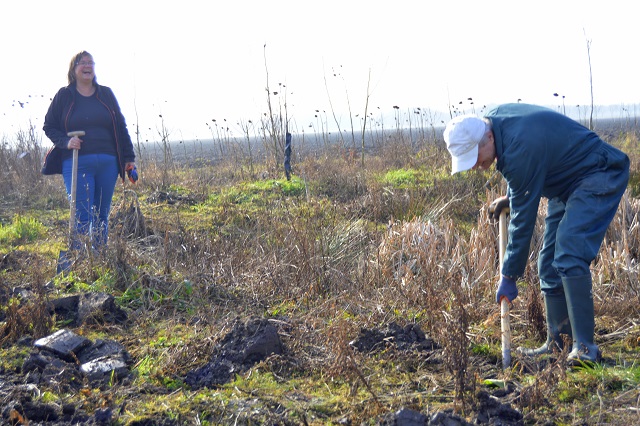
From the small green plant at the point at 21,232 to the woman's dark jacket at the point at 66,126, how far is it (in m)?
1.92

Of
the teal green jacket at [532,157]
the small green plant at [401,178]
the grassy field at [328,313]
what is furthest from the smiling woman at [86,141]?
the small green plant at [401,178]

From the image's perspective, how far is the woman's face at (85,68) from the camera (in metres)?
5.77

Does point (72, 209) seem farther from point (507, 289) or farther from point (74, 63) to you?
point (507, 289)

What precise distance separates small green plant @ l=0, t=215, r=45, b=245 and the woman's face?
8.51 feet

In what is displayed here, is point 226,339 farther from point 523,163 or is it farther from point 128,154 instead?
point 128,154

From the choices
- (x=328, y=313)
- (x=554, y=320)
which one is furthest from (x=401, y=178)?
(x=554, y=320)

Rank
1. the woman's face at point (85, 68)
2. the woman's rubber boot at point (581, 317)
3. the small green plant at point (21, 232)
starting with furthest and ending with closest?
the small green plant at point (21, 232)
the woman's face at point (85, 68)
the woman's rubber boot at point (581, 317)

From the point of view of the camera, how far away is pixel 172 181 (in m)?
12.2

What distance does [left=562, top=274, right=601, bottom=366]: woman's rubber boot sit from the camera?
3586 mm

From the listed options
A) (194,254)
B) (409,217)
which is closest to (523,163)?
(194,254)

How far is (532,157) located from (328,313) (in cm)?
194

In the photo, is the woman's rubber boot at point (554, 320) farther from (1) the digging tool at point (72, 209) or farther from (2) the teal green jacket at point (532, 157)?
(1) the digging tool at point (72, 209)

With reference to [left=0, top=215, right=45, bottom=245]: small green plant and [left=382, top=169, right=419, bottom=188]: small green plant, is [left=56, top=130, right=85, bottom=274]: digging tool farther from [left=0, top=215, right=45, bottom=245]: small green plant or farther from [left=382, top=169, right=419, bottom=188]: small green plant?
[left=382, top=169, right=419, bottom=188]: small green plant

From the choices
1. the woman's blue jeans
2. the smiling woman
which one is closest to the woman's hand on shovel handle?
the smiling woman
